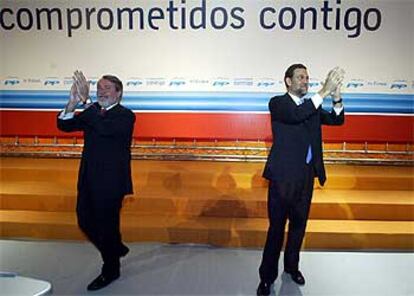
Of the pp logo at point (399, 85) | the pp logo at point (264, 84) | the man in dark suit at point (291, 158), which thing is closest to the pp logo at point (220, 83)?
the pp logo at point (264, 84)

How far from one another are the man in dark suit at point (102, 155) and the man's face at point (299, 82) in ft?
3.39

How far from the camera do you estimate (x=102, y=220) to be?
3.03 m

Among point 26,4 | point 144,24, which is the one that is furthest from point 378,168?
point 26,4

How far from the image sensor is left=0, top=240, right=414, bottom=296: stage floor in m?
3.13

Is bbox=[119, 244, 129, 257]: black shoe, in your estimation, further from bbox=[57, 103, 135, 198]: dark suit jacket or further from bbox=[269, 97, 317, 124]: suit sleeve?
bbox=[269, 97, 317, 124]: suit sleeve

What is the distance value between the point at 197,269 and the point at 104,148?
114cm

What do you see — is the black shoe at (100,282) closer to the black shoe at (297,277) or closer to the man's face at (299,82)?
the black shoe at (297,277)

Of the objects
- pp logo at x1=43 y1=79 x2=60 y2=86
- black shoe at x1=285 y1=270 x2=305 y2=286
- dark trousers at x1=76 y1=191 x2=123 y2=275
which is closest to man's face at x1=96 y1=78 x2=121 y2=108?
dark trousers at x1=76 y1=191 x2=123 y2=275

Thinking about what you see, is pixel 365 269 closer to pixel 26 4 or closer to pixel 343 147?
pixel 343 147

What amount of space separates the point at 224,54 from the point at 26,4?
2.16m

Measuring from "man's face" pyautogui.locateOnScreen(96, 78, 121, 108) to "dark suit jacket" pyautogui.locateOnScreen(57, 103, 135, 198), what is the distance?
0.04 meters

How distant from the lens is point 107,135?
2939 mm

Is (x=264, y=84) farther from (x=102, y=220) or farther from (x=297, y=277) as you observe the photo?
(x=102, y=220)

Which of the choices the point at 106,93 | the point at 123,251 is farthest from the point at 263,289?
the point at 106,93
